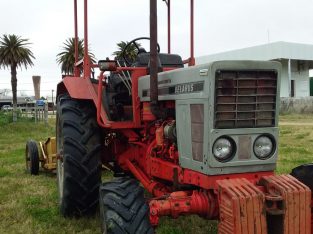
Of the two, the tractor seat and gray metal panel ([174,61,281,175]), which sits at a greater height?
the tractor seat

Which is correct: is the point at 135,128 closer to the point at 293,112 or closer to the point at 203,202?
the point at 203,202

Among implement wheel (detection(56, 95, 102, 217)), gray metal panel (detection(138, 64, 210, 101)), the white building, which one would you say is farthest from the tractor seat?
the white building

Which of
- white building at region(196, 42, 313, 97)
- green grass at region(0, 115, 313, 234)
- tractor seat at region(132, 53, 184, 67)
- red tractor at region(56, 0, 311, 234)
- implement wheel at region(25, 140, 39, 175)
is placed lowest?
green grass at region(0, 115, 313, 234)

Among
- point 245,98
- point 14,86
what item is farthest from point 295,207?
point 14,86

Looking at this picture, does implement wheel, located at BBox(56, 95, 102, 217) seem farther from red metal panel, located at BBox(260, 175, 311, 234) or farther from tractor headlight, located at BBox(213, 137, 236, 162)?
red metal panel, located at BBox(260, 175, 311, 234)

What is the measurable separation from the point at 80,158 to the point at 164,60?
4.68ft

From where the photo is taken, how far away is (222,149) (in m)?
3.60

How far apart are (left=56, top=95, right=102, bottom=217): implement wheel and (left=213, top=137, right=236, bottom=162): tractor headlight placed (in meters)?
1.68

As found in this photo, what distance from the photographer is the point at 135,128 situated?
16.3ft

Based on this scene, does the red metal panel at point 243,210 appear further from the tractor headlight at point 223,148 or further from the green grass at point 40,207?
the green grass at point 40,207

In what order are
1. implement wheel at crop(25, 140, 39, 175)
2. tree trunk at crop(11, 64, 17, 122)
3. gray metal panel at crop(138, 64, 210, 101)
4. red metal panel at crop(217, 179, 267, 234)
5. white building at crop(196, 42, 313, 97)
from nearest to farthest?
red metal panel at crop(217, 179, 267, 234) < gray metal panel at crop(138, 64, 210, 101) < implement wheel at crop(25, 140, 39, 175) < tree trunk at crop(11, 64, 17, 122) < white building at crop(196, 42, 313, 97)

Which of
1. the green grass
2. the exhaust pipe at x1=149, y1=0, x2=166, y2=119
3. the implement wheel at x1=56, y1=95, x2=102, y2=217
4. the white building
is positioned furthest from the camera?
the white building

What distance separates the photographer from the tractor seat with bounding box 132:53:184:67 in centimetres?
514

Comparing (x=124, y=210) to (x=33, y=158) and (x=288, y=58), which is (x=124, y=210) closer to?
(x=33, y=158)
